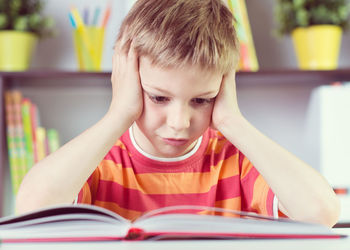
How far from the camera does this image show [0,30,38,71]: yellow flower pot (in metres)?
1.78

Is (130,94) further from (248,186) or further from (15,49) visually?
(15,49)

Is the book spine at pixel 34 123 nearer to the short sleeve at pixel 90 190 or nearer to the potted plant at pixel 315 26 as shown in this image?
the short sleeve at pixel 90 190

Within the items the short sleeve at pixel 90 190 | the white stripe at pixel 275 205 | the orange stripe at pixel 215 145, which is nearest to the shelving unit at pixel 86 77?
the orange stripe at pixel 215 145

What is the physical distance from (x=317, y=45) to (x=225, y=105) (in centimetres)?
97

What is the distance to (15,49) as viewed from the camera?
70.2 inches

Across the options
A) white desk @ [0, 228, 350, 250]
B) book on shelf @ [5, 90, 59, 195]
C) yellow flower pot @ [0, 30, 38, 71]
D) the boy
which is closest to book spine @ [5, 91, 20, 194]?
book on shelf @ [5, 90, 59, 195]

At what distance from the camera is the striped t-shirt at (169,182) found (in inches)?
40.3

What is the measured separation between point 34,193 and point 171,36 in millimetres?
378

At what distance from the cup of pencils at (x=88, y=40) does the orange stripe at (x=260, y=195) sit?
98cm

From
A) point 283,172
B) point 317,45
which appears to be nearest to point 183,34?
point 283,172

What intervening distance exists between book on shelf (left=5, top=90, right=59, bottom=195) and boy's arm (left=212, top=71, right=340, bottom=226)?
3.34 feet

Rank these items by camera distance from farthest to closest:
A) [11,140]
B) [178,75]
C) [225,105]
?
[11,140] → [225,105] → [178,75]

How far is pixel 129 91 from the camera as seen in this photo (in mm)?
931

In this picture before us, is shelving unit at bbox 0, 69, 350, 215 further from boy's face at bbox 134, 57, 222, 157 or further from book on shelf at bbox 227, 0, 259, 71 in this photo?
boy's face at bbox 134, 57, 222, 157
